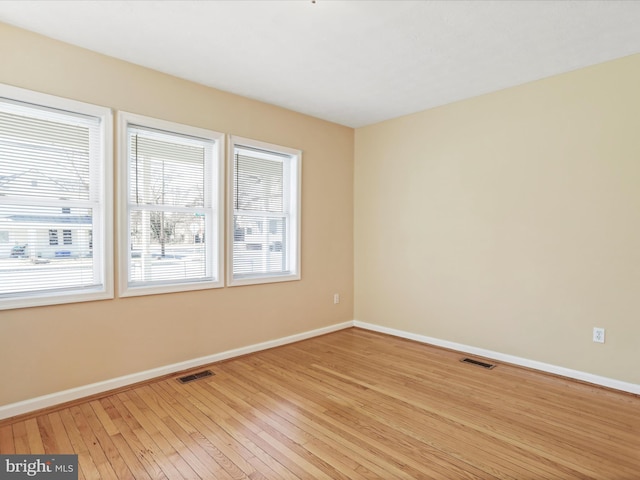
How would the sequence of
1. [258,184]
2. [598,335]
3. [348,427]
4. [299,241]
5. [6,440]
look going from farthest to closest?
[299,241] < [258,184] < [598,335] < [348,427] < [6,440]

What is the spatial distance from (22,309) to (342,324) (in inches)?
134

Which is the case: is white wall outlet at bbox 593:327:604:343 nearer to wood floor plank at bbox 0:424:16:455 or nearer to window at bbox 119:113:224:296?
window at bbox 119:113:224:296

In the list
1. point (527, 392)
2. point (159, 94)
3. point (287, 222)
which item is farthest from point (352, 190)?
point (527, 392)

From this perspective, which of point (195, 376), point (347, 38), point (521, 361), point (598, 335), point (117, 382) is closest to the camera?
point (347, 38)

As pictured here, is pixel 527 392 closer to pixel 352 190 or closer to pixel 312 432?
pixel 312 432

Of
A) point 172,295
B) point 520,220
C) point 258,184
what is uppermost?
point 258,184

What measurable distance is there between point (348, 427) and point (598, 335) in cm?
232

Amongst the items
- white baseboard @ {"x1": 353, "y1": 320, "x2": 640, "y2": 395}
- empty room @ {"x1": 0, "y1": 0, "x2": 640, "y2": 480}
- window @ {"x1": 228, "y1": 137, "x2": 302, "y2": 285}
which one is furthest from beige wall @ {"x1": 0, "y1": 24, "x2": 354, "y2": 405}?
white baseboard @ {"x1": 353, "y1": 320, "x2": 640, "y2": 395}

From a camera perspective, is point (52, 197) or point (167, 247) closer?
point (52, 197)

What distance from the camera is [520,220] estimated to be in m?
3.54

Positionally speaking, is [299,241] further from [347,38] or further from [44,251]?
[44,251]

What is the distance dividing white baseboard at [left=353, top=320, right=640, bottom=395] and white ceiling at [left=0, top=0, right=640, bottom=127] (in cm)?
264

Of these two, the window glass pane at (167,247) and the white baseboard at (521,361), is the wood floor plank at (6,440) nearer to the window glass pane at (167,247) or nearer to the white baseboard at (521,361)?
the window glass pane at (167,247)

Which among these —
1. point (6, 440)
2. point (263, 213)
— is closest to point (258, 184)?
point (263, 213)
